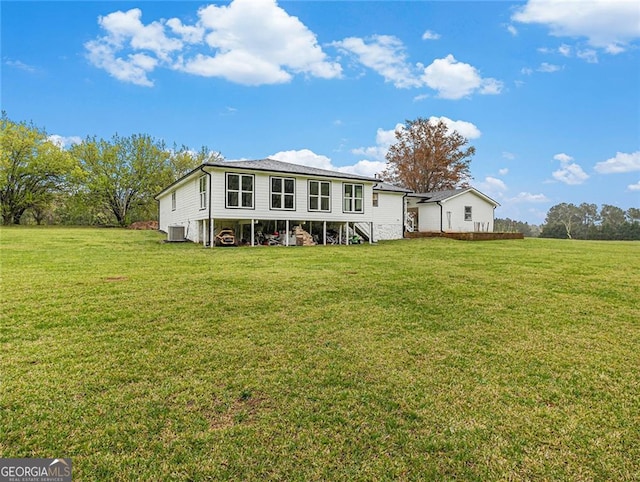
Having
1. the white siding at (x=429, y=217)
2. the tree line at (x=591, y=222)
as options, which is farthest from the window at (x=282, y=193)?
the tree line at (x=591, y=222)

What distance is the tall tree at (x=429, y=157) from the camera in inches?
1298

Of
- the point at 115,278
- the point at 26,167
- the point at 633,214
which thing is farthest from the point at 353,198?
the point at 633,214

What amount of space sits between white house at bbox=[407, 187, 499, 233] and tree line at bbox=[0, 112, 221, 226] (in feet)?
75.6

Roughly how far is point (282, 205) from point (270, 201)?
2.01ft

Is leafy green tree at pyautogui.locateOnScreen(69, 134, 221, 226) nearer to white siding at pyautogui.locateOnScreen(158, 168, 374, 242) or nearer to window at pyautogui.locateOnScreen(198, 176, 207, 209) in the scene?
white siding at pyautogui.locateOnScreen(158, 168, 374, 242)

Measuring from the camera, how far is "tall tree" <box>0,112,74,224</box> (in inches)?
1105

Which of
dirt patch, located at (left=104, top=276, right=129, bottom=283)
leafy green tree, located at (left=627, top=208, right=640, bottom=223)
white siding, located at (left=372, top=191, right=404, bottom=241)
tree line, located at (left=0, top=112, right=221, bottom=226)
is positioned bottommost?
dirt patch, located at (left=104, top=276, right=129, bottom=283)

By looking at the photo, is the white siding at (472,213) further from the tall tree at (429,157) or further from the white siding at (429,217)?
the tall tree at (429,157)

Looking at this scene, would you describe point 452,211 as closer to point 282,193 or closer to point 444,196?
point 444,196

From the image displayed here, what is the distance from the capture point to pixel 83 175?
1179 inches

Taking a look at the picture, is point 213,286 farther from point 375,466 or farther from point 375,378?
point 375,466

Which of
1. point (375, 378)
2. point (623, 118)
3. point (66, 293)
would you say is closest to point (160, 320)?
point (66, 293)

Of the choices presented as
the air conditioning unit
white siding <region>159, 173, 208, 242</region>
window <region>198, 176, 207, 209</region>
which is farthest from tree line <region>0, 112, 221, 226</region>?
window <region>198, 176, 207, 209</region>

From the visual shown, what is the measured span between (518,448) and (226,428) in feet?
6.54
